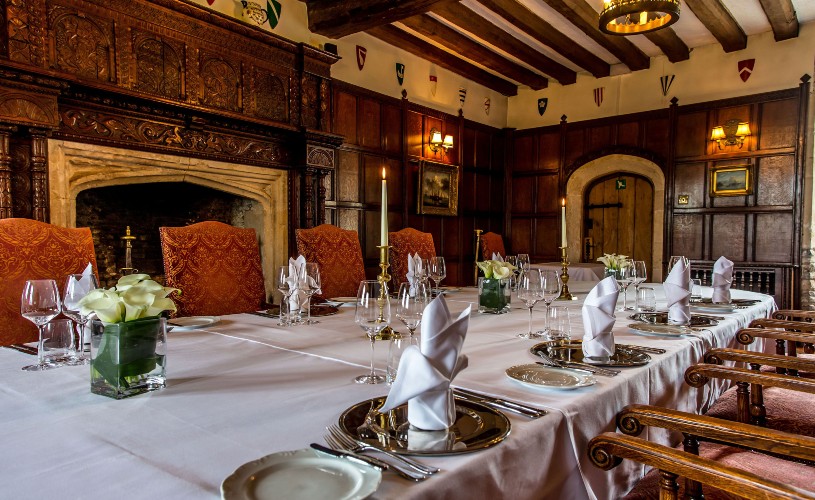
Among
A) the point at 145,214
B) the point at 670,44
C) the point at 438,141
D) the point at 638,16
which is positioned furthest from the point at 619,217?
the point at 145,214

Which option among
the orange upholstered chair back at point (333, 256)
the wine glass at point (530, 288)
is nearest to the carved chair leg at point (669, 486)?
the wine glass at point (530, 288)

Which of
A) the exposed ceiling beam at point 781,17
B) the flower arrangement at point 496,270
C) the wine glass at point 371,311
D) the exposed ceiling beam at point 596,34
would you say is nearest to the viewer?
the wine glass at point 371,311

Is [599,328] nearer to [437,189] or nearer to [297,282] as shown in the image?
[297,282]

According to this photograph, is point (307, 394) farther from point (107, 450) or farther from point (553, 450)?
point (553, 450)

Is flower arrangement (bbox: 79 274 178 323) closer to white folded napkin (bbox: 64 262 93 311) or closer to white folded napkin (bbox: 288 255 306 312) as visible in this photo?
white folded napkin (bbox: 64 262 93 311)

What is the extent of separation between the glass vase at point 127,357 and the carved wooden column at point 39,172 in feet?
9.26

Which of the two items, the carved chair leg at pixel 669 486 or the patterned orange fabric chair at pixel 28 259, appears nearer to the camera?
the carved chair leg at pixel 669 486

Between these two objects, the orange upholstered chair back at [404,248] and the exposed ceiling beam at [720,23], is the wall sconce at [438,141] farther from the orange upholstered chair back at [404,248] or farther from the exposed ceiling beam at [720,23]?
the orange upholstered chair back at [404,248]

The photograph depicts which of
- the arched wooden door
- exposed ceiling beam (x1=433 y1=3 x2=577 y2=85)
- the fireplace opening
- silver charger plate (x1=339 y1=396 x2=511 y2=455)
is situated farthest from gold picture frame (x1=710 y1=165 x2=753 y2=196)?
silver charger plate (x1=339 y1=396 x2=511 y2=455)

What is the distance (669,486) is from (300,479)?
641 mm

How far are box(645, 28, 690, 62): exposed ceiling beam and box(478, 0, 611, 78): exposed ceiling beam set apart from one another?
0.77 metres

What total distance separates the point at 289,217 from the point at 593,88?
15.6ft

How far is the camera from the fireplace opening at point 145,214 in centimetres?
412

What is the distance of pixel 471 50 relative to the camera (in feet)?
19.8
